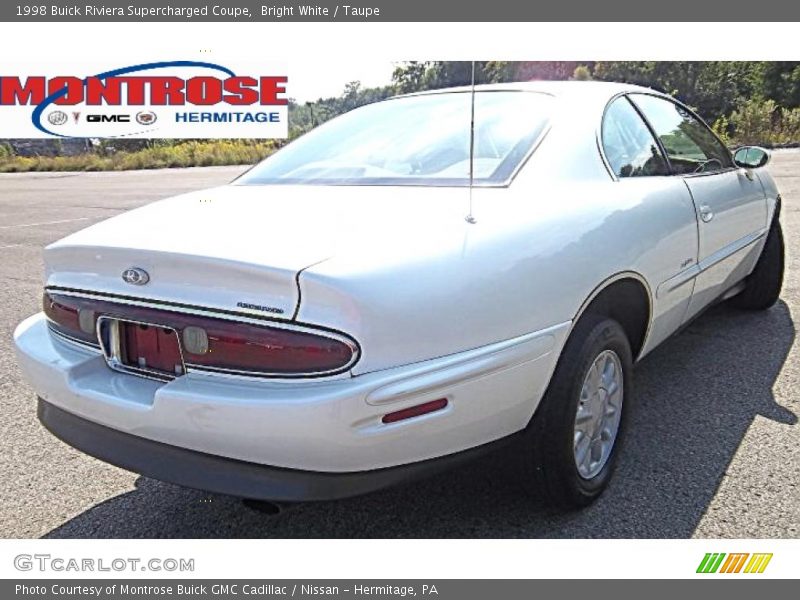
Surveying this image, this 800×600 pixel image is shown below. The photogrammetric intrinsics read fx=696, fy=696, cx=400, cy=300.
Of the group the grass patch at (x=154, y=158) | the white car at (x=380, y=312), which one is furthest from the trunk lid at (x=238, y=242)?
the grass patch at (x=154, y=158)

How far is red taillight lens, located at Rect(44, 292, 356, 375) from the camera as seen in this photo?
1734 millimetres

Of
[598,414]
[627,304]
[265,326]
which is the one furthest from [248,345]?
[627,304]

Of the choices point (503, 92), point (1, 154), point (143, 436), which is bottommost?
point (1, 154)

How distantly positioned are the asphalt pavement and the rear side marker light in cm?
46

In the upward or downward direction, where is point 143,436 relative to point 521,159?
downward

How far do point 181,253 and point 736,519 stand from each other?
1979 millimetres

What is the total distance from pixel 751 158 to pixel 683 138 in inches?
26.7

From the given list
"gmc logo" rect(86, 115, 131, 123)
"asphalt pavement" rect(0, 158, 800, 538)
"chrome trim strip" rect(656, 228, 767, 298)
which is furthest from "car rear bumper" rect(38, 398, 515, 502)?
"gmc logo" rect(86, 115, 131, 123)

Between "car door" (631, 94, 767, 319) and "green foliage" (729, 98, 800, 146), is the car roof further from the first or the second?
"green foliage" (729, 98, 800, 146)

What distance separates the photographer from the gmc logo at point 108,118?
22.4 meters

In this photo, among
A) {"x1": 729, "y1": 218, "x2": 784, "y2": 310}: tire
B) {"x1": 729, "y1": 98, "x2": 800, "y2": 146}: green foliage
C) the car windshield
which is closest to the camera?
the car windshield

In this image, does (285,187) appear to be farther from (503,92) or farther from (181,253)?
(503,92)

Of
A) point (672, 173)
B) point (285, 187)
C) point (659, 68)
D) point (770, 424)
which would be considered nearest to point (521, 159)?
point (285, 187)

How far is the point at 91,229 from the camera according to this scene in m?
2.28
